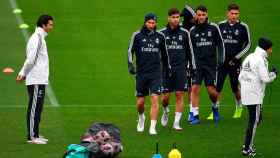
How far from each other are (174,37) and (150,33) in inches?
33.1

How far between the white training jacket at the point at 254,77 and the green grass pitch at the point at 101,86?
1167 millimetres

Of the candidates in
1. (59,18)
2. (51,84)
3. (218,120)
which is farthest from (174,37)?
(59,18)

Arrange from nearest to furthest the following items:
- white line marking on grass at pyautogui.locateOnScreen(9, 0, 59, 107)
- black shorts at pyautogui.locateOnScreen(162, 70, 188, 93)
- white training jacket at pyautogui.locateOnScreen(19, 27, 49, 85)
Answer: white training jacket at pyautogui.locateOnScreen(19, 27, 49, 85), black shorts at pyautogui.locateOnScreen(162, 70, 188, 93), white line marking on grass at pyautogui.locateOnScreen(9, 0, 59, 107)

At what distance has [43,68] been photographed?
20.2 m

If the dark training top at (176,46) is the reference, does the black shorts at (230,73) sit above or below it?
below

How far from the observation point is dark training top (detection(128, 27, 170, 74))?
70.0 feet

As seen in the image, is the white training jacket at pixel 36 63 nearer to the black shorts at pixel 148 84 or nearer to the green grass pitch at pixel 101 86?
the green grass pitch at pixel 101 86

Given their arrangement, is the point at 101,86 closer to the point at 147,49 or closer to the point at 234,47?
the point at 234,47

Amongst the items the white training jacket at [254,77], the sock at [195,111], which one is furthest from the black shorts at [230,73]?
the white training jacket at [254,77]

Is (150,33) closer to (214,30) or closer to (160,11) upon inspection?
(214,30)

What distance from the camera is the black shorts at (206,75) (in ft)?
74.6

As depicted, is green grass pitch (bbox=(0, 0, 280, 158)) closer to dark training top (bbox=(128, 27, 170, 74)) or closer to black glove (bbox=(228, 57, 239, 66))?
black glove (bbox=(228, 57, 239, 66))

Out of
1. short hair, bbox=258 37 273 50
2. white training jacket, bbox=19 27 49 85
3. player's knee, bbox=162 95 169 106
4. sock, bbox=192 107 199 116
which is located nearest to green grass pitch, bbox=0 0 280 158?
A: sock, bbox=192 107 199 116

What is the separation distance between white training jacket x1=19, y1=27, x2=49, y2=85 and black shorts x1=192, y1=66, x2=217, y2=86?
3.99m
